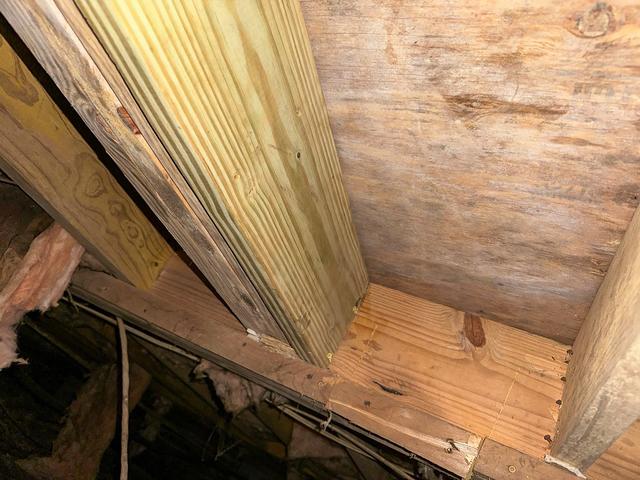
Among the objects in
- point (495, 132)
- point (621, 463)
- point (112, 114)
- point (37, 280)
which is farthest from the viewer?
point (37, 280)

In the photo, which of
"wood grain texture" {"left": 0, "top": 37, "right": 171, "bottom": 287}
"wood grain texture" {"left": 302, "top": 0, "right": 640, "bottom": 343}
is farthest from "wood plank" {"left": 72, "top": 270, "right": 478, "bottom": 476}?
"wood grain texture" {"left": 302, "top": 0, "right": 640, "bottom": 343}

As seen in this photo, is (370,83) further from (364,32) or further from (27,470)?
(27,470)

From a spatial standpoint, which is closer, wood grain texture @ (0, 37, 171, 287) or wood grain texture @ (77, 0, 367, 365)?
wood grain texture @ (77, 0, 367, 365)

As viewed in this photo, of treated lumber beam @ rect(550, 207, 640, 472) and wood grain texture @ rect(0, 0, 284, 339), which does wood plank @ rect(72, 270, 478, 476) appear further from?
wood grain texture @ rect(0, 0, 284, 339)

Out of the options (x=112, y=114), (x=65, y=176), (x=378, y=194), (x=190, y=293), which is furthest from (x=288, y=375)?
(x=112, y=114)

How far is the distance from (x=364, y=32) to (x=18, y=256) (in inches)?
58.4

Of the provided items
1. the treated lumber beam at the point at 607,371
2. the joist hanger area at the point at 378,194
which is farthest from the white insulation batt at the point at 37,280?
the treated lumber beam at the point at 607,371

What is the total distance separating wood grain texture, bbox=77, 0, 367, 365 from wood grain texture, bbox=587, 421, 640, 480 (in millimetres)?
935

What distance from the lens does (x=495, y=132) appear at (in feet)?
2.99

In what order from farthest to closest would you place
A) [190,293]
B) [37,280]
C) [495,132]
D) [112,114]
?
[190,293] < [37,280] < [495,132] < [112,114]

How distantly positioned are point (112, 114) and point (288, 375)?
3.65ft

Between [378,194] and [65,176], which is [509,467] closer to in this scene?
[378,194]

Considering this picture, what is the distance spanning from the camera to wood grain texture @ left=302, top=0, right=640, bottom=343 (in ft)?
2.35

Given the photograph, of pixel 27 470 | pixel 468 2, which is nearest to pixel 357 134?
pixel 468 2
